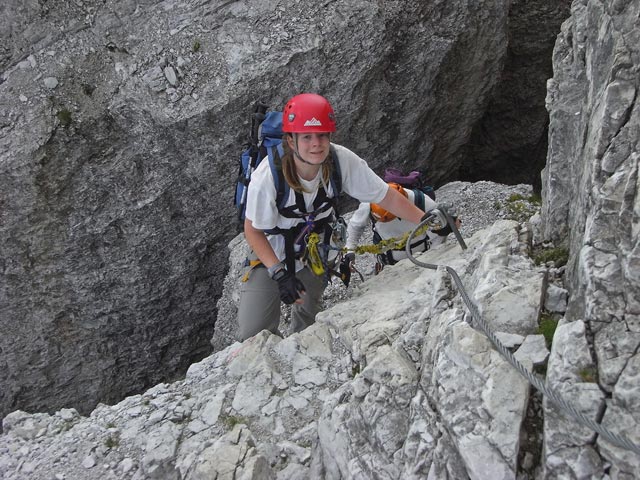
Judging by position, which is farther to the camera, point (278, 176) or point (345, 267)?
point (345, 267)

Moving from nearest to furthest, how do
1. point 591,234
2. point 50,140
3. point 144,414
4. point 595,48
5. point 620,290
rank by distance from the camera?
point 620,290, point 591,234, point 595,48, point 144,414, point 50,140

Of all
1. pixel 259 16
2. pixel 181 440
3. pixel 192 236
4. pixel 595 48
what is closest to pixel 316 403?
pixel 181 440

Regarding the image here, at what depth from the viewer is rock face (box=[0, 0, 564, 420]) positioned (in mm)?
11141

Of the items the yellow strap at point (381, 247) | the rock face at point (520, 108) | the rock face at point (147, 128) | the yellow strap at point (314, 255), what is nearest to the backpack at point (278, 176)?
the yellow strap at point (314, 255)

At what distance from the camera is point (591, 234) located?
143 inches

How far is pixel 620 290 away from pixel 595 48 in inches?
86.5

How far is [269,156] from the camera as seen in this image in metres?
5.70

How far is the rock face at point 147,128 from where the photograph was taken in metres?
11.1

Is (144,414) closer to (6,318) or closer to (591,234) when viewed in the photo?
(591,234)

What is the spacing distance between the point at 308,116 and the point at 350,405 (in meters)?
2.81

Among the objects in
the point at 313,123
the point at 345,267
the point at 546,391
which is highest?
the point at 313,123

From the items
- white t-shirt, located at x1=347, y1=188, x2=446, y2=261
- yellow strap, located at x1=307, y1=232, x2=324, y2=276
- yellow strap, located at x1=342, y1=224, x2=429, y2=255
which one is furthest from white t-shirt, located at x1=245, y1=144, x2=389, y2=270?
white t-shirt, located at x1=347, y1=188, x2=446, y2=261

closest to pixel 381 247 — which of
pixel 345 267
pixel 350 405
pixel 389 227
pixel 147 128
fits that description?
pixel 345 267

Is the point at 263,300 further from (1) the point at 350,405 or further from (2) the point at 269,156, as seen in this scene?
(1) the point at 350,405
